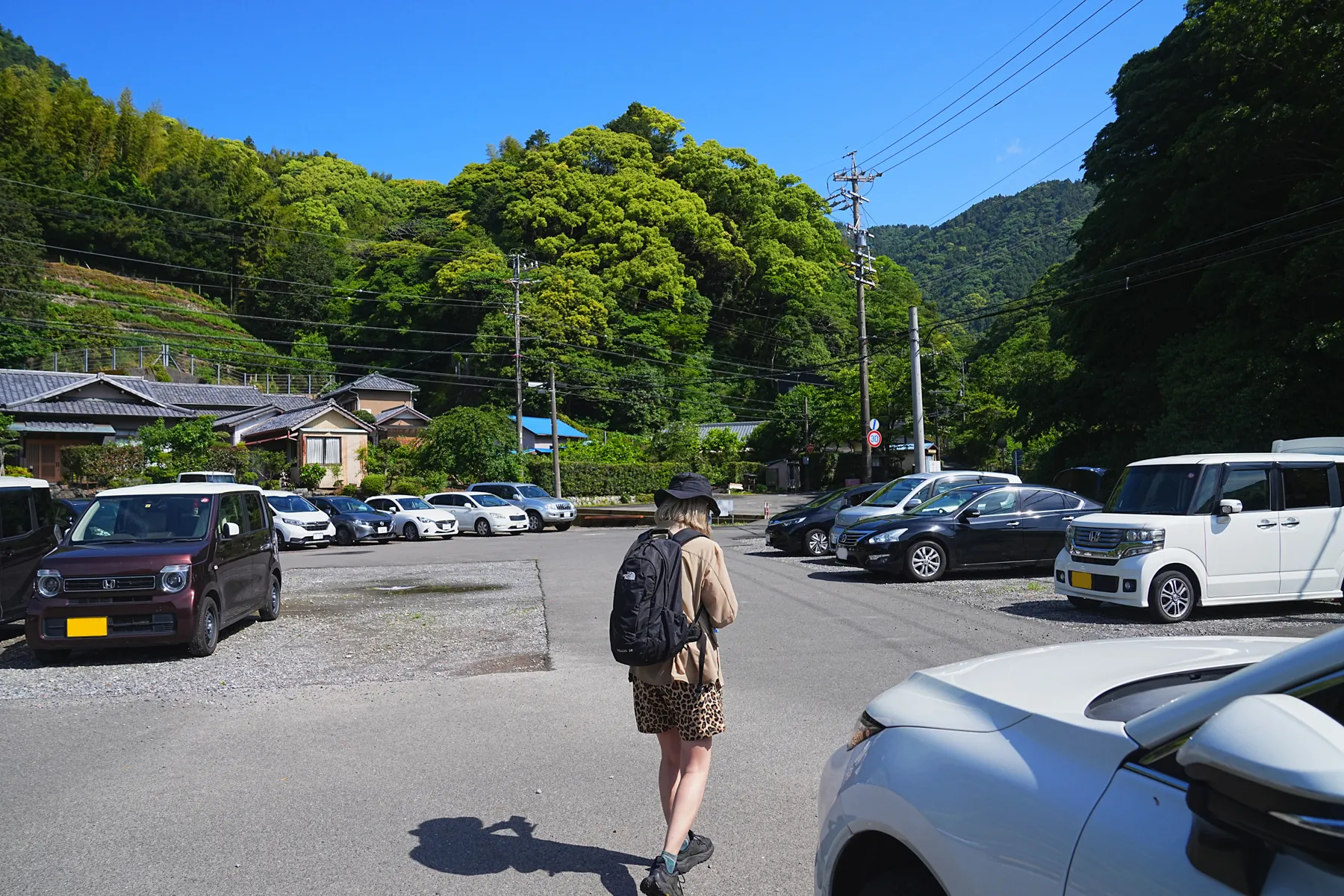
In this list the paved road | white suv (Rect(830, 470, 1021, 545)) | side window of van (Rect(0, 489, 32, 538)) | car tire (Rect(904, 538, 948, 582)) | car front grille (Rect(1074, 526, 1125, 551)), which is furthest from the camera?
white suv (Rect(830, 470, 1021, 545))

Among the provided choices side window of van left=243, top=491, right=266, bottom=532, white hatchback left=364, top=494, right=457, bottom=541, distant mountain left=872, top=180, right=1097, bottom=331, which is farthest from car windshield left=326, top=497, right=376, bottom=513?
distant mountain left=872, top=180, right=1097, bottom=331

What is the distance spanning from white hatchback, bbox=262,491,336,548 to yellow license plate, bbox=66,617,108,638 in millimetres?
19282

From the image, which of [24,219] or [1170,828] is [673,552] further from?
[24,219]

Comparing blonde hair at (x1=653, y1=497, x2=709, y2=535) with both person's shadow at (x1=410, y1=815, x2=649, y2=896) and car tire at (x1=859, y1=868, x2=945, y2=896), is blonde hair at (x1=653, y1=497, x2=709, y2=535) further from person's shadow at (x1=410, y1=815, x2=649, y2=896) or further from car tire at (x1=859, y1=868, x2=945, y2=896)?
car tire at (x1=859, y1=868, x2=945, y2=896)

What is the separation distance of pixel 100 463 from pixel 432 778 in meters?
40.6

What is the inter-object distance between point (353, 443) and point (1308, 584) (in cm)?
5044

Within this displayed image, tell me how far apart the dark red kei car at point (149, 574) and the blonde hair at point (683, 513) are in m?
7.21

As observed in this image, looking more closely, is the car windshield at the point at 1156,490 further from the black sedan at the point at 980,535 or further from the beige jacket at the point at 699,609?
the beige jacket at the point at 699,609

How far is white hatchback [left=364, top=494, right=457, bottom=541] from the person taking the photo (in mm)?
32125

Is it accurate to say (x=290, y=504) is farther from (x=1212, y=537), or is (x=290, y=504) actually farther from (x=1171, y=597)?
(x=1212, y=537)

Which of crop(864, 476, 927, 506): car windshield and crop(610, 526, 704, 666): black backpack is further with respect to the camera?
crop(864, 476, 927, 506): car windshield

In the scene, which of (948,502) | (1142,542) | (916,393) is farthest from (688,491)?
(916,393)

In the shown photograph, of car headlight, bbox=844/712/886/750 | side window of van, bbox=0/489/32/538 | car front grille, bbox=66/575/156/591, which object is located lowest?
car front grille, bbox=66/575/156/591

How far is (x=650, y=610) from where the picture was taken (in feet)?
12.9
